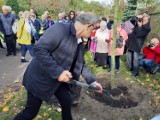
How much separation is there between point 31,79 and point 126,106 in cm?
270

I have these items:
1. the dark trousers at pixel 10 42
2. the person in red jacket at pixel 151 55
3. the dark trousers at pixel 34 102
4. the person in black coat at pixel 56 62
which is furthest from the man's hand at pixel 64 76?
the dark trousers at pixel 10 42

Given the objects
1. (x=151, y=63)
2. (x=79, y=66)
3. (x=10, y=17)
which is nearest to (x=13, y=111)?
(x=79, y=66)

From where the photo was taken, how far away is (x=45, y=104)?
529 centimetres

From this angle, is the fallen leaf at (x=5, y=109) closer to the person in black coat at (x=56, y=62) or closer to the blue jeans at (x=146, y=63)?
the person in black coat at (x=56, y=62)

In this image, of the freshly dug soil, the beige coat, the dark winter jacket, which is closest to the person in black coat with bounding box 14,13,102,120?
the freshly dug soil

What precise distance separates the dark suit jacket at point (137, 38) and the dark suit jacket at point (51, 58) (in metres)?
4.22

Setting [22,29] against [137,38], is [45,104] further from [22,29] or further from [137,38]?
[22,29]

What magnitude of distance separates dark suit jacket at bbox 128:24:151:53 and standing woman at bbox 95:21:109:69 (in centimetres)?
77

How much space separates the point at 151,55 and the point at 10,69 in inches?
175

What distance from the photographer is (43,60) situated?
10.2ft

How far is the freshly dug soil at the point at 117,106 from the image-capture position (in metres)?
5.00

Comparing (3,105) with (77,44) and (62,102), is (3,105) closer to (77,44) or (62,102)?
(62,102)

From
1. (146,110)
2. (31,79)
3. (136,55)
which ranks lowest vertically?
(146,110)

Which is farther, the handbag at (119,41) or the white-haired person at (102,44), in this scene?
the white-haired person at (102,44)
